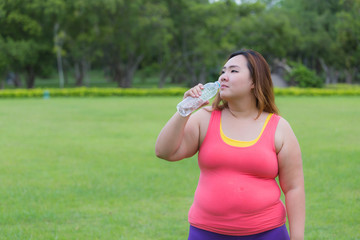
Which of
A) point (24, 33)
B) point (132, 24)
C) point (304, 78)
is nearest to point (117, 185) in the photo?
point (132, 24)

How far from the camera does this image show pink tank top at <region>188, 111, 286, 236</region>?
2.17m

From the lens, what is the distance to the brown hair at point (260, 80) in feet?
7.47

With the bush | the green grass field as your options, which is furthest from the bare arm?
the bush

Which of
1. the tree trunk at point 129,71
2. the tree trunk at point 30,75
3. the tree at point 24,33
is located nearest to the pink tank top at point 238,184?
the tree at point 24,33

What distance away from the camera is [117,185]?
6.92 metres

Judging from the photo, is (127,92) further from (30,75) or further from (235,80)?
(235,80)

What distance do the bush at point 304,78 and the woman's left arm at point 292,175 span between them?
37761mm

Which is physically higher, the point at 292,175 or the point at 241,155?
the point at 241,155

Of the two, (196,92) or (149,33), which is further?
(149,33)

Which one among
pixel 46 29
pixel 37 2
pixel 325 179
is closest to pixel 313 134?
pixel 325 179

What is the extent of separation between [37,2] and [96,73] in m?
42.5

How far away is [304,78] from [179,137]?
38.3 m

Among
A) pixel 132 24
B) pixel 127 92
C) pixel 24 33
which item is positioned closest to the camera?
pixel 127 92

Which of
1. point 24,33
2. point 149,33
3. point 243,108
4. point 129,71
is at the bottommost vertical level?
point 129,71
